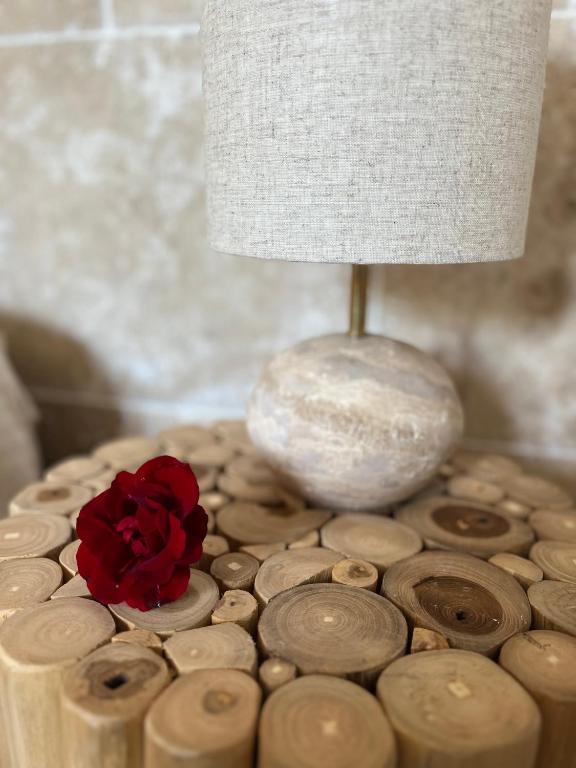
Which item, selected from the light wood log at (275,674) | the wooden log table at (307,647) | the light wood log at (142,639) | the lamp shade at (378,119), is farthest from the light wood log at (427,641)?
the lamp shade at (378,119)

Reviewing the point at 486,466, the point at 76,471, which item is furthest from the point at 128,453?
the point at 486,466

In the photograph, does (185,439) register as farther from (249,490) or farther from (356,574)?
(356,574)

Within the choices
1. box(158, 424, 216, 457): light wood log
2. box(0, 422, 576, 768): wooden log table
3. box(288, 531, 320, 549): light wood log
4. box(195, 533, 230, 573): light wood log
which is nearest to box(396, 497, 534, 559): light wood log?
box(0, 422, 576, 768): wooden log table

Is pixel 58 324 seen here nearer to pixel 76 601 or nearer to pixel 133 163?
pixel 133 163

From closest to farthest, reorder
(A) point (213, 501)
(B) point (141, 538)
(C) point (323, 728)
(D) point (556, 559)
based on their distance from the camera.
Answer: (C) point (323, 728) → (B) point (141, 538) → (D) point (556, 559) → (A) point (213, 501)

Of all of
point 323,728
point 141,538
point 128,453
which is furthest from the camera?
point 128,453

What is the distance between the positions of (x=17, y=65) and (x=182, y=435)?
2.28ft

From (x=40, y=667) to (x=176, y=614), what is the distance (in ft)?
0.38

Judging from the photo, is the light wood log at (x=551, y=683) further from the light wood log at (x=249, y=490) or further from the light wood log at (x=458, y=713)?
the light wood log at (x=249, y=490)

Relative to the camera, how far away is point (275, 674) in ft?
1.56

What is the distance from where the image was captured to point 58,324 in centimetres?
116

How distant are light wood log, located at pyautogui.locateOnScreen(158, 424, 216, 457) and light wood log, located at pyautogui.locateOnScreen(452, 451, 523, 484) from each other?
1.19 feet

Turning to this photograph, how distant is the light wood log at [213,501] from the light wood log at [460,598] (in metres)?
0.23

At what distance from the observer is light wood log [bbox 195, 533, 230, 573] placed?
2.04 feet
